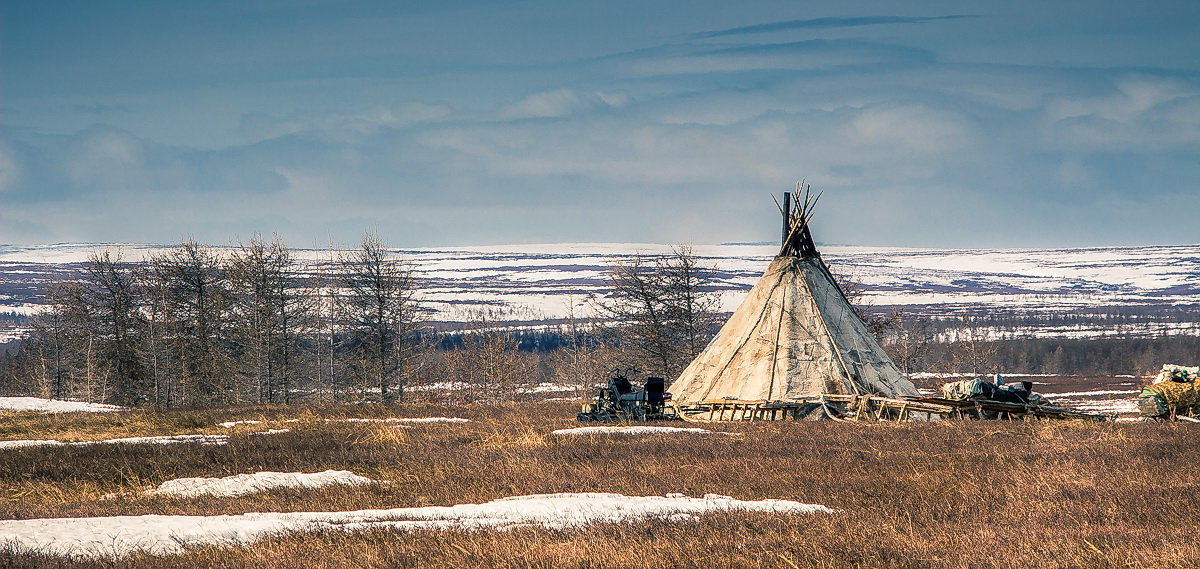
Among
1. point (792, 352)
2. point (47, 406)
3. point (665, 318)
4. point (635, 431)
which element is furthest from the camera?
point (665, 318)

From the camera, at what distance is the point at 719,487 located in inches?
543

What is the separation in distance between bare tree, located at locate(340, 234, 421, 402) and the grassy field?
26.1 meters

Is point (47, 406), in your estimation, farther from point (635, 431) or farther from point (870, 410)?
point (870, 410)

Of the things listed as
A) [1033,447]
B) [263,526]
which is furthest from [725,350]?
[263,526]

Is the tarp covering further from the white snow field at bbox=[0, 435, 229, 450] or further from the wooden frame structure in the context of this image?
the white snow field at bbox=[0, 435, 229, 450]

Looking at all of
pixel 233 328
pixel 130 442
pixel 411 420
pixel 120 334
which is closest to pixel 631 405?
pixel 411 420

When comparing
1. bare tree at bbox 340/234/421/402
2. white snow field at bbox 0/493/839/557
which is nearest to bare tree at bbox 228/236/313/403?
bare tree at bbox 340/234/421/402

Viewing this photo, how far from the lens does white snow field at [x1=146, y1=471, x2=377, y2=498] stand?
553 inches

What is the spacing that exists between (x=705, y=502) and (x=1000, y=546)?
382cm

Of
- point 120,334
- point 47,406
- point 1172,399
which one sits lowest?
point 1172,399

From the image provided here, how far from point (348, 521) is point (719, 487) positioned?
503 cm

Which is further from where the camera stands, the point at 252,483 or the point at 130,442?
the point at 130,442

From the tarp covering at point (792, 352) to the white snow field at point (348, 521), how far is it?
18.7m

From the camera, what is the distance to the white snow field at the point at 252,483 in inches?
553
